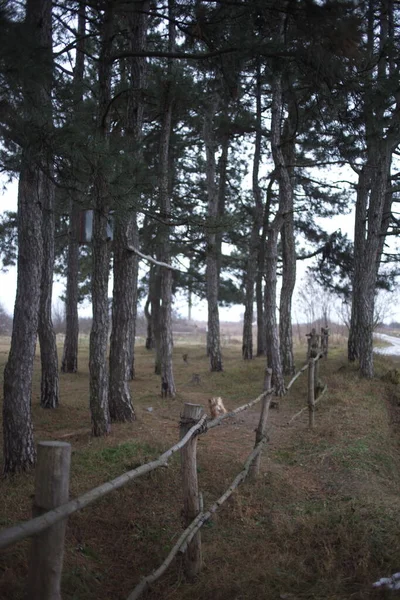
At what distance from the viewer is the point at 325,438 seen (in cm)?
741

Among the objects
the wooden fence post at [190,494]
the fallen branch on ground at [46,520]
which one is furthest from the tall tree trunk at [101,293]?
the fallen branch on ground at [46,520]

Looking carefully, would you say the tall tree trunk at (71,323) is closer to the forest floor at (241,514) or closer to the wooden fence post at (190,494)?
the forest floor at (241,514)

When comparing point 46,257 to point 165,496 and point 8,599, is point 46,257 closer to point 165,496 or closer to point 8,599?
point 165,496

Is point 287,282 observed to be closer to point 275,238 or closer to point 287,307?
point 287,307

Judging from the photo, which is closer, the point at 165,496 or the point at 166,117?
the point at 165,496

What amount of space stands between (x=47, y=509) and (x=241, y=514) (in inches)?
112

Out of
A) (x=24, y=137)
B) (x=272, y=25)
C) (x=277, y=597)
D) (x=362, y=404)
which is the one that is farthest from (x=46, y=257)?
(x=277, y=597)

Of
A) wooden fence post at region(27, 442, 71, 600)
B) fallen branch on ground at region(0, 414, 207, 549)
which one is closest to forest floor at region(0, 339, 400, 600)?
wooden fence post at region(27, 442, 71, 600)

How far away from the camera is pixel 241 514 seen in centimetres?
457

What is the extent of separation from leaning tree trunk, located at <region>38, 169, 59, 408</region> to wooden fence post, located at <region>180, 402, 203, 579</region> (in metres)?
5.98

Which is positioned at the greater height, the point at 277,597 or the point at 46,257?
the point at 46,257

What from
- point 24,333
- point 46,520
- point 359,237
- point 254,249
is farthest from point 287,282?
point 46,520

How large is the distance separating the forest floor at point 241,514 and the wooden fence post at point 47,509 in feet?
2.73

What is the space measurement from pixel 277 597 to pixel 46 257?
7.82m
